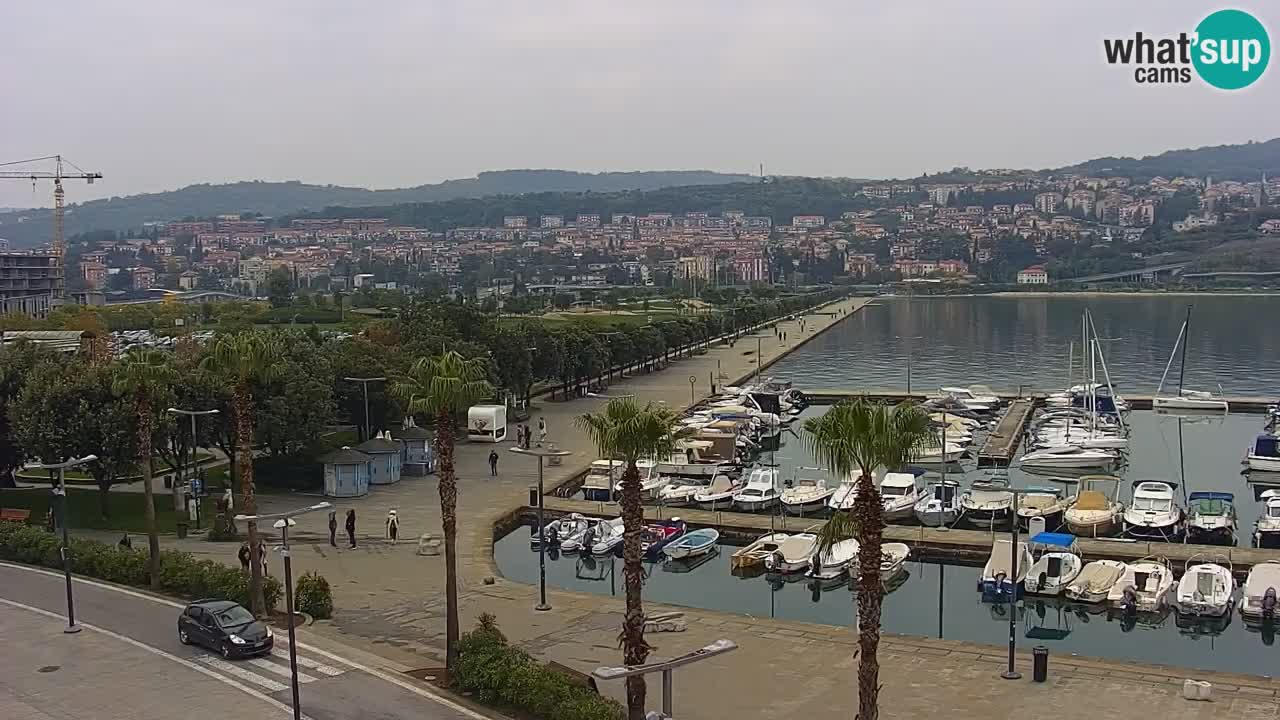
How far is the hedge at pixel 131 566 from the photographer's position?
1864 cm

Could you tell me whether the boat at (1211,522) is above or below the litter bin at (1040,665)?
below

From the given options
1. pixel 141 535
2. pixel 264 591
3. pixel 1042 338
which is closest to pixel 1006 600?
pixel 264 591

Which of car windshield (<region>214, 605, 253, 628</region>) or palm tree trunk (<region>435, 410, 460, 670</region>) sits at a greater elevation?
palm tree trunk (<region>435, 410, 460, 670</region>)

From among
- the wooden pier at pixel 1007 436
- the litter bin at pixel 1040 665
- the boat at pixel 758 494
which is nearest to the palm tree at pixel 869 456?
the litter bin at pixel 1040 665

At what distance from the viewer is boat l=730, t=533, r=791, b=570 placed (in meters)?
24.6

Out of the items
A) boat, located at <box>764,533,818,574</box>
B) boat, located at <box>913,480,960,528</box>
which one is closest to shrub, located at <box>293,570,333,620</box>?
boat, located at <box>764,533,818,574</box>

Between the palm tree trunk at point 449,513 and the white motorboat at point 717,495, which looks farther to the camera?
the white motorboat at point 717,495

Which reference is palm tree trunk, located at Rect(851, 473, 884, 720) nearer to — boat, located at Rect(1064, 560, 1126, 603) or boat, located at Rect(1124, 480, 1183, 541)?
boat, located at Rect(1064, 560, 1126, 603)

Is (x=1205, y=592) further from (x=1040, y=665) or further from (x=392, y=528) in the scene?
(x=392, y=528)

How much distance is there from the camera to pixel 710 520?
28.3m

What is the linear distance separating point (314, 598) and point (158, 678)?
11.5 ft

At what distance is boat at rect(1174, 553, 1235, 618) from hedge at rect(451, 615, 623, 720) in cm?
1252

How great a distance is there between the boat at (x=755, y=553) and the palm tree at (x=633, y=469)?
11.0 meters

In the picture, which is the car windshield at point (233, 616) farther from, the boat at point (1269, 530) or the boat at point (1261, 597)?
the boat at point (1269, 530)
